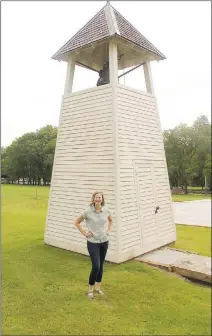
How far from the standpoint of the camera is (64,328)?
4051 millimetres

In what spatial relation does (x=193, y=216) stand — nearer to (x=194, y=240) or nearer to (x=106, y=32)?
(x=194, y=240)

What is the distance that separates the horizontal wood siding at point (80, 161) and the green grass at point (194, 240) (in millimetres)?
2829

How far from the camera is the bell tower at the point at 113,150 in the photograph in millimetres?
7320

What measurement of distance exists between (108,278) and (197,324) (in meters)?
2.24

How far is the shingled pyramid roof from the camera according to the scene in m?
7.55

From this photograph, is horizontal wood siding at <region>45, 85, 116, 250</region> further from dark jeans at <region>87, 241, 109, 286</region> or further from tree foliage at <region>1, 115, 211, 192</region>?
tree foliage at <region>1, 115, 211, 192</region>

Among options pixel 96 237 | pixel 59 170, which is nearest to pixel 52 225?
pixel 59 170

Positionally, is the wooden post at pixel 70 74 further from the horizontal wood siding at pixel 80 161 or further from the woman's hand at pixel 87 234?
the woman's hand at pixel 87 234

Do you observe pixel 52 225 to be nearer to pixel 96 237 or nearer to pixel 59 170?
pixel 59 170

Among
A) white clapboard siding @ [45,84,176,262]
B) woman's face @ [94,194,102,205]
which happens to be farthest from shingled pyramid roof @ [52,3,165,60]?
woman's face @ [94,194,102,205]

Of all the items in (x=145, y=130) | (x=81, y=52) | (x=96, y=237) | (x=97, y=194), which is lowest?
(x=96, y=237)

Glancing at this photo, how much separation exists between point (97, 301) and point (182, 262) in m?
2.94

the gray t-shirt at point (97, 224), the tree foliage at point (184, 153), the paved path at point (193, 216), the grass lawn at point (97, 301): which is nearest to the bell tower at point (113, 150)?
the grass lawn at point (97, 301)

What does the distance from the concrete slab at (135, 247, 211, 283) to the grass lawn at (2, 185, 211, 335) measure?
293mm
